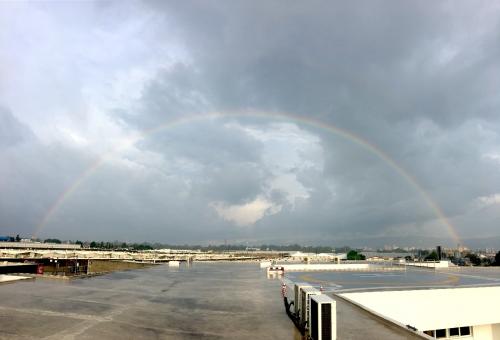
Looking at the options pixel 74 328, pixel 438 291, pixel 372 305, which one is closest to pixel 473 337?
pixel 438 291

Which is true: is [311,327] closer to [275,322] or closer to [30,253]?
[275,322]

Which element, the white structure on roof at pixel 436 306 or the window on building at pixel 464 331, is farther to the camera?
the window on building at pixel 464 331

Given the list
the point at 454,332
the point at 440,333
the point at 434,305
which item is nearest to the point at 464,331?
the point at 454,332

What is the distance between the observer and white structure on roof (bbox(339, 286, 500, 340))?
2770 cm

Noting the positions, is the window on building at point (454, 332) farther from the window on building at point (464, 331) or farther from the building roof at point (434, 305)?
the building roof at point (434, 305)

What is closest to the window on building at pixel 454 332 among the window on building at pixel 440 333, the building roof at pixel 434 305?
the window on building at pixel 440 333

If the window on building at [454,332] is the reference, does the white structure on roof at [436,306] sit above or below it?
above

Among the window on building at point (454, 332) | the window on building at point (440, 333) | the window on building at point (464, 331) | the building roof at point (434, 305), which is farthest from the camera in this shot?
the window on building at point (464, 331)

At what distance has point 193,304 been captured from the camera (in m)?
24.6

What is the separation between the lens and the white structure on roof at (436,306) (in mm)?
27703

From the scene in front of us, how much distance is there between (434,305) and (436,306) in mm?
264

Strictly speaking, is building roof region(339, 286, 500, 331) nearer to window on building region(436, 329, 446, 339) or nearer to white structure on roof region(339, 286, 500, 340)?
white structure on roof region(339, 286, 500, 340)

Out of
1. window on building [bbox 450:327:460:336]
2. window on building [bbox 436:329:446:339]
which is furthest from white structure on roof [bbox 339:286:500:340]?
window on building [bbox 450:327:460:336]

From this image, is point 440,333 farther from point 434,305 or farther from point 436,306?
point 434,305
